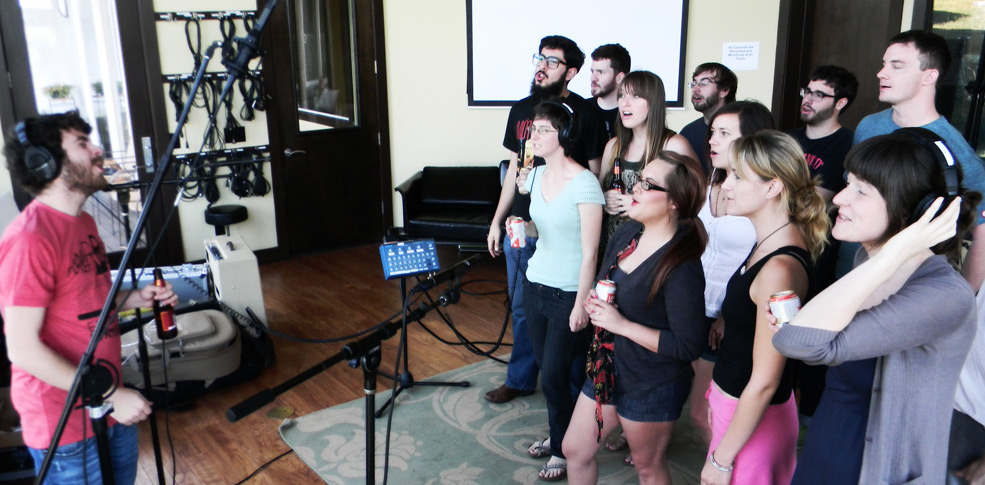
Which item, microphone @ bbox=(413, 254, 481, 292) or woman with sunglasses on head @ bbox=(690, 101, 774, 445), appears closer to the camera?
microphone @ bbox=(413, 254, 481, 292)

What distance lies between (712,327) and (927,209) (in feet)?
3.49

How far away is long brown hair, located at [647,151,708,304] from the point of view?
6.37 feet

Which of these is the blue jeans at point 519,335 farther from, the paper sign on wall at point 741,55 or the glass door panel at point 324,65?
the glass door panel at point 324,65

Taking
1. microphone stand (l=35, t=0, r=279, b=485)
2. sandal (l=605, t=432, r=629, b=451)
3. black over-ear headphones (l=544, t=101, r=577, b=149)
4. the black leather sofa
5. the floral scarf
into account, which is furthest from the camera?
the black leather sofa

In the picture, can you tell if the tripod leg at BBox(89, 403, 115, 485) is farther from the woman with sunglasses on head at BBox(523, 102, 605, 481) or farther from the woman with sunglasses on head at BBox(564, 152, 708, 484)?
the woman with sunglasses on head at BBox(523, 102, 605, 481)

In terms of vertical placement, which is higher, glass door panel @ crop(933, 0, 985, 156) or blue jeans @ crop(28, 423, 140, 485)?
glass door panel @ crop(933, 0, 985, 156)

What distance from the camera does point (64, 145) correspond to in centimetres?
171

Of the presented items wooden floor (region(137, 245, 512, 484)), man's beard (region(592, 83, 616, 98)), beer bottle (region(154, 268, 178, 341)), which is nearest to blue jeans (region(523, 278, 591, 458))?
wooden floor (region(137, 245, 512, 484))

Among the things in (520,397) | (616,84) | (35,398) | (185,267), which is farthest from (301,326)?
(35,398)

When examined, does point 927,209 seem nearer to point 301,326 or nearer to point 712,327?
point 712,327

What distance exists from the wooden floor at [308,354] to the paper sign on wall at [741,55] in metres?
2.17

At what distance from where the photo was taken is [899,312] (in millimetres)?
1335

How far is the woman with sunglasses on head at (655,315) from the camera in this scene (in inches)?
76.3

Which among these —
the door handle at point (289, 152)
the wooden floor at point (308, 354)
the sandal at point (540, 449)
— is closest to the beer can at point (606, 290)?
the sandal at point (540, 449)
